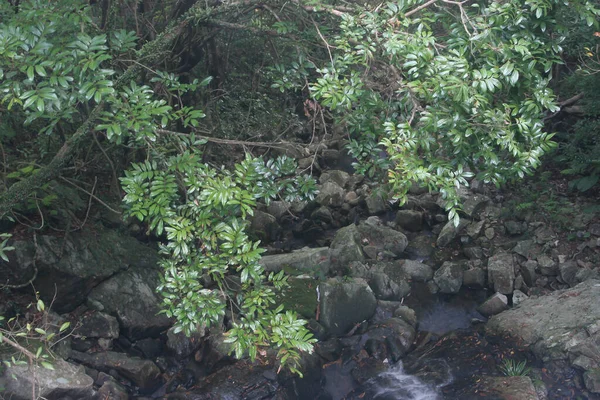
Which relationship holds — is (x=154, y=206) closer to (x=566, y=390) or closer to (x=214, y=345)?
(x=214, y=345)

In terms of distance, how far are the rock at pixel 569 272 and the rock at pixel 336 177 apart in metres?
4.09

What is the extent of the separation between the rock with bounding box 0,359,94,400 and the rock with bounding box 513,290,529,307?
17.1 ft

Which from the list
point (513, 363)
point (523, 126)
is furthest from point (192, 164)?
point (513, 363)

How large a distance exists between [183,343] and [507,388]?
3.52m

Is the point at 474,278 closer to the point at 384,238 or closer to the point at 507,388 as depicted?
the point at 384,238

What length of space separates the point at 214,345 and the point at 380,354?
76.9 inches

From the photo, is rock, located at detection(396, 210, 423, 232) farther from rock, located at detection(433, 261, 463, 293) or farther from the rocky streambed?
rock, located at detection(433, 261, 463, 293)

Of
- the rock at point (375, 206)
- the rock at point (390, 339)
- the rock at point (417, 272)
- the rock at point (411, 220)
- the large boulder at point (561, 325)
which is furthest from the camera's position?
the rock at point (375, 206)

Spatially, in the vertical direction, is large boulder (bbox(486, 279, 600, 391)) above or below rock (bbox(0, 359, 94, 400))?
below

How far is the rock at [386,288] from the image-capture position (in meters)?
7.90

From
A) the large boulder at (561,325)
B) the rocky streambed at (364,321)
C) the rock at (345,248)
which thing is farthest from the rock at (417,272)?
the large boulder at (561,325)

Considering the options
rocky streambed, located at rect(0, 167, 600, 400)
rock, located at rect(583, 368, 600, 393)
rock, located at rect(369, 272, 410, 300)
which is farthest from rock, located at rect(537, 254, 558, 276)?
rock, located at rect(583, 368, 600, 393)

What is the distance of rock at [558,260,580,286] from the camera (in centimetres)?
755

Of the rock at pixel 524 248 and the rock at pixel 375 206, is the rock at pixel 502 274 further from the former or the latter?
the rock at pixel 375 206
